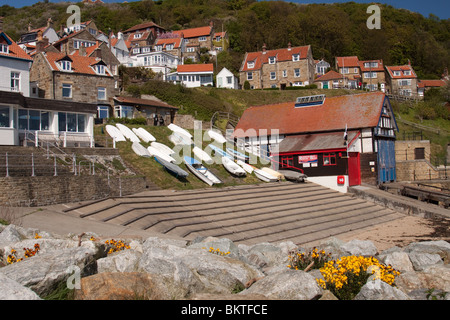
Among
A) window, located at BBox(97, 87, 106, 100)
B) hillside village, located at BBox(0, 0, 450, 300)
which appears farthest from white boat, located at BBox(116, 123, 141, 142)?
window, located at BBox(97, 87, 106, 100)

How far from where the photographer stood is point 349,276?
271 inches

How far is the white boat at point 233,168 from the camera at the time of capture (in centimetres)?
→ 2535

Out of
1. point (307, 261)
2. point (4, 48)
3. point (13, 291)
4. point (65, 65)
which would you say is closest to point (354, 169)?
point (307, 261)

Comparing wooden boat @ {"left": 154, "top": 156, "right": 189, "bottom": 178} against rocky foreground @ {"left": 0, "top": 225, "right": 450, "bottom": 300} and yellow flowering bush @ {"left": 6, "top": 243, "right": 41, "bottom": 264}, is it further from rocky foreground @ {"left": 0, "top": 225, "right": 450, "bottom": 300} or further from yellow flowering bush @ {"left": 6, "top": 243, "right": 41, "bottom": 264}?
yellow flowering bush @ {"left": 6, "top": 243, "right": 41, "bottom": 264}

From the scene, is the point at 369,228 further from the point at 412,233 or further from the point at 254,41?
the point at 254,41

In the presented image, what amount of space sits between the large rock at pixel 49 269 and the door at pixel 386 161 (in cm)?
2604

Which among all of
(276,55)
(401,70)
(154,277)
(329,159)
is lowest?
(154,277)

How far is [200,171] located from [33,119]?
9.26m

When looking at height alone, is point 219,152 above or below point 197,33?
below

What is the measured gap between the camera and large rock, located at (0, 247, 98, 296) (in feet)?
18.9

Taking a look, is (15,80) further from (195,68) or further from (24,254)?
(195,68)
